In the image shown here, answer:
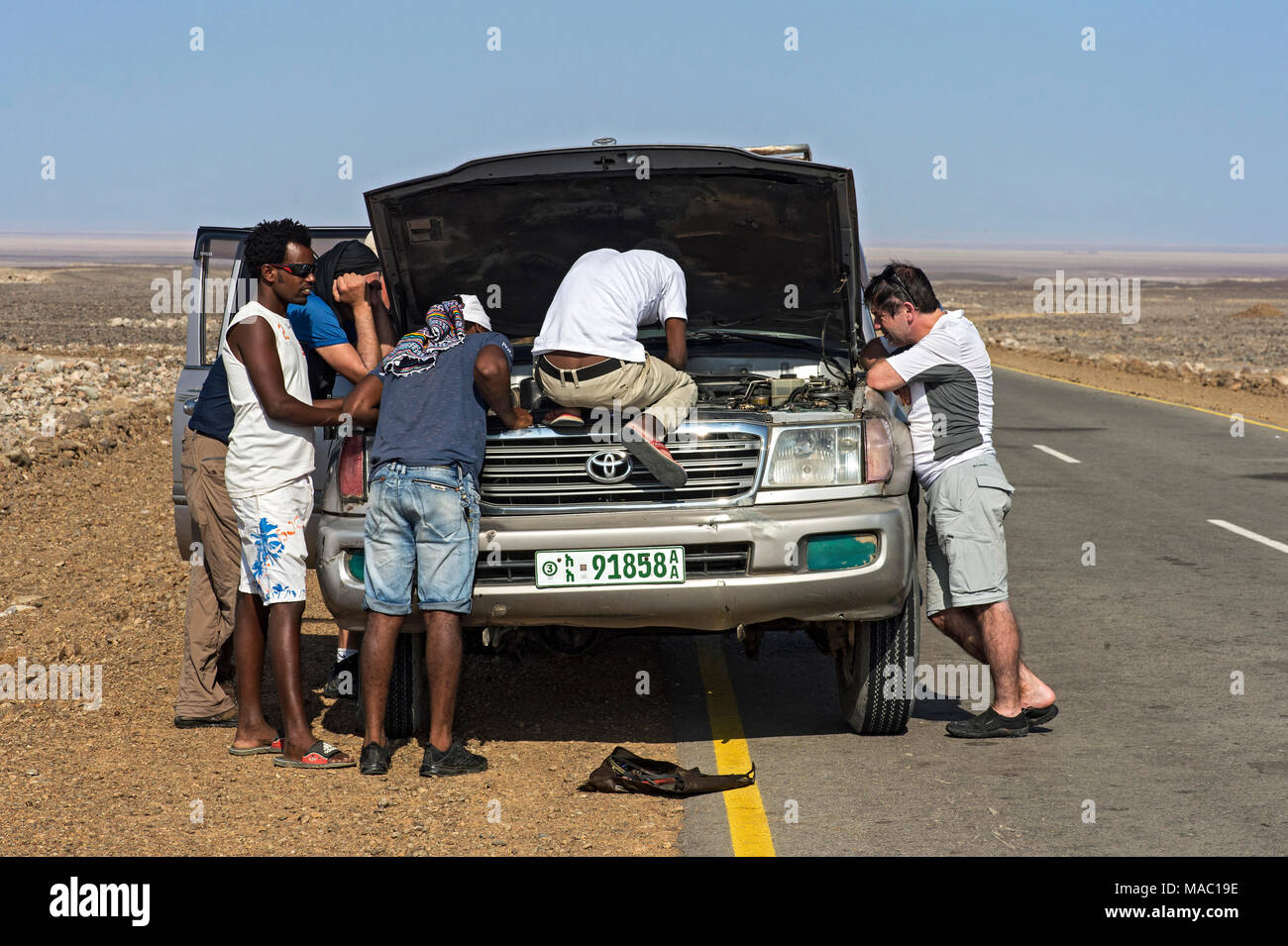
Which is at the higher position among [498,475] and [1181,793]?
[498,475]

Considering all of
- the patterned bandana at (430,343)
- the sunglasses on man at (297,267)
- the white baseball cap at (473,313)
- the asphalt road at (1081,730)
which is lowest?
the asphalt road at (1081,730)

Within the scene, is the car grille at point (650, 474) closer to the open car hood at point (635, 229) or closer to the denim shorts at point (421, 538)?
the denim shorts at point (421, 538)

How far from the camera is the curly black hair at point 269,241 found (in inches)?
227

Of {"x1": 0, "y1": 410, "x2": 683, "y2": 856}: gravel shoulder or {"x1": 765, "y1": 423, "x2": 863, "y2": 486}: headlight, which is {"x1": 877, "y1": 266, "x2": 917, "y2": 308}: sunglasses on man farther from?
{"x1": 0, "y1": 410, "x2": 683, "y2": 856}: gravel shoulder

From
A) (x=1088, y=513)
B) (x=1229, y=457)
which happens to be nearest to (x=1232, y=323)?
(x=1229, y=457)

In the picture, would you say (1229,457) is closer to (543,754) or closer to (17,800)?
(543,754)

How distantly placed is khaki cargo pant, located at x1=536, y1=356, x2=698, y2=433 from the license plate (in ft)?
1.80

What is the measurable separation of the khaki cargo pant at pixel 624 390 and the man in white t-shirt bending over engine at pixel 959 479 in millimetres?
841

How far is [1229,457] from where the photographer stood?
16.2 m

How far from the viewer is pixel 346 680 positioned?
22.4 ft

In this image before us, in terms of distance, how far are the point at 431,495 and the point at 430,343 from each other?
0.62 meters

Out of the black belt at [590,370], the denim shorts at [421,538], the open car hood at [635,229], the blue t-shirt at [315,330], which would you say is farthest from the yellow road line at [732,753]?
the blue t-shirt at [315,330]

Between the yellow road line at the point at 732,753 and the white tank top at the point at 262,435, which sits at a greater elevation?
the white tank top at the point at 262,435

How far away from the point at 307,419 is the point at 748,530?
1.74 meters
